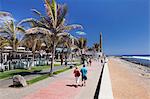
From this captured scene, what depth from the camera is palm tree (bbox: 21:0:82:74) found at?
68.9 feet

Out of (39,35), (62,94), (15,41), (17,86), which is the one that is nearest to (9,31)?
(15,41)

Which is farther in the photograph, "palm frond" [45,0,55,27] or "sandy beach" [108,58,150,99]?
"palm frond" [45,0,55,27]

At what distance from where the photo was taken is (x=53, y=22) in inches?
835

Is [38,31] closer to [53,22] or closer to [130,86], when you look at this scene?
[53,22]

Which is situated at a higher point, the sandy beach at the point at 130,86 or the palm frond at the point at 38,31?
the palm frond at the point at 38,31

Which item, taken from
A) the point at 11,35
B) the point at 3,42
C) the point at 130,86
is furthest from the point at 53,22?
the point at 11,35

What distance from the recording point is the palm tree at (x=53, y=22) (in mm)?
21016

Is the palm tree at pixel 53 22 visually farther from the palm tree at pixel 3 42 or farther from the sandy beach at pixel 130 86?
the palm tree at pixel 3 42

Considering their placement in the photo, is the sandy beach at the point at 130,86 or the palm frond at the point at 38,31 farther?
the palm frond at the point at 38,31

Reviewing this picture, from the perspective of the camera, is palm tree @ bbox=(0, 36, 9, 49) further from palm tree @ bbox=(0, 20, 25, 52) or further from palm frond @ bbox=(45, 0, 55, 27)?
palm frond @ bbox=(45, 0, 55, 27)

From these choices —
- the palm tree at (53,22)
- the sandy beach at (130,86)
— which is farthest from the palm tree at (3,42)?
the sandy beach at (130,86)

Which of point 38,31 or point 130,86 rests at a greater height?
point 38,31

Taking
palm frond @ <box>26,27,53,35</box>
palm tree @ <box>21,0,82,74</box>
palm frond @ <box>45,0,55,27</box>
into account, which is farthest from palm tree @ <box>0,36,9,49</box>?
palm frond @ <box>45,0,55,27</box>

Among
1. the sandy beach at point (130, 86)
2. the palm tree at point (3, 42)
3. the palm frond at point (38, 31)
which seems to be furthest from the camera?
Result: the palm tree at point (3, 42)
